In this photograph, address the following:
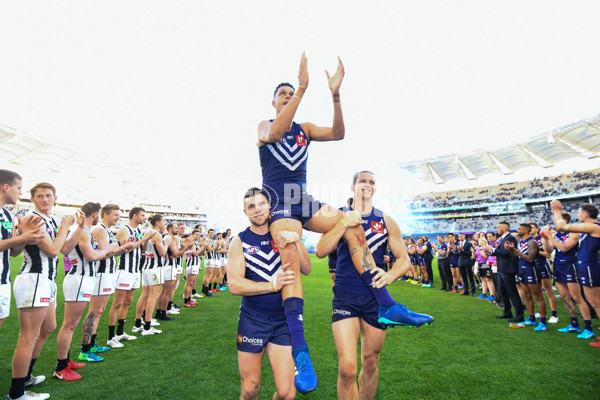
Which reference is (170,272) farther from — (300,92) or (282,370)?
(300,92)

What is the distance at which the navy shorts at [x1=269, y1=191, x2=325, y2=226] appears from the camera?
3.09 meters

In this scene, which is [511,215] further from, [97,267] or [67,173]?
[67,173]

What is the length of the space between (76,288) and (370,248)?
15.1 feet

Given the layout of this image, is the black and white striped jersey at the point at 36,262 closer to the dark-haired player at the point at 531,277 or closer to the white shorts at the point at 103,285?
the white shorts at the point at 103,285

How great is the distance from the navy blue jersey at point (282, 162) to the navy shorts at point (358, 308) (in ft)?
4.37

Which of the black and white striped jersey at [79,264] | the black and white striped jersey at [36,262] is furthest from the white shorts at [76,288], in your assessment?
the black and white striped jersey at [36,262]

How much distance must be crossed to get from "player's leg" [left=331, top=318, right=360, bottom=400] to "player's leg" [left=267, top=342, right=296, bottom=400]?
57 cm

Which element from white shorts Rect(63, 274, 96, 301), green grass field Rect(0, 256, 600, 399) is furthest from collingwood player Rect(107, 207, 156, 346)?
white shorts Rect(63, 274, 96, 301)

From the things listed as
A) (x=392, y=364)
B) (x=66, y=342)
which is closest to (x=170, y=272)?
(x=66, y=342)

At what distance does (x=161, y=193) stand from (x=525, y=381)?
83.1m

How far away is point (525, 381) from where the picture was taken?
14.8 feet

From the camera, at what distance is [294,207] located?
313cm

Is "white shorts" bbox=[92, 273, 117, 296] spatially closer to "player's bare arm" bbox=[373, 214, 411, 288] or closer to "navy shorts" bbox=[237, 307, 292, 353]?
"navy shorts" bbox=[237, 307, 292, 353]

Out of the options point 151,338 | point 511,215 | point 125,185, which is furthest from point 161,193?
point 151,338
